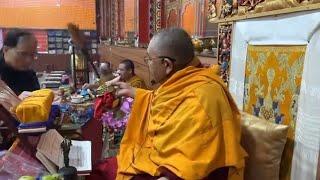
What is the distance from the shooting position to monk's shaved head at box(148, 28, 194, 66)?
53.9 inches

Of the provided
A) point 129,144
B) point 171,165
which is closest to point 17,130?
point 129,144

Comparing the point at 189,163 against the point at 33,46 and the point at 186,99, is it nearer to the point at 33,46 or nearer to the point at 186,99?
the point at 186,99

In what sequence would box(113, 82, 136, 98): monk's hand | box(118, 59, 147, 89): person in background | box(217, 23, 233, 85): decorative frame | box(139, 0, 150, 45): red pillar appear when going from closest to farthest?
1. box(113, 82, 136, 98): monk's hand
2. box(217, 23, 233, 85): decorative frame
3. box(118, 59, 147, 89): person in background
4. box(139, 0, 150, 45): red pillar

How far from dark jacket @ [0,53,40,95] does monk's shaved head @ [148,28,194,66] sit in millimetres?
1429

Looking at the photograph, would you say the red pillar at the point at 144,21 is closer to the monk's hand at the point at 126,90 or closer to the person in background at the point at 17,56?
the person in background at the point at 17,56

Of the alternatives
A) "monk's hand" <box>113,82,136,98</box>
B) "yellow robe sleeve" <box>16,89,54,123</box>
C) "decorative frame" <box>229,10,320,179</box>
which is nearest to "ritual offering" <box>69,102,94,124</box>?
"monk's hand" <box>113,82,136,98</box>

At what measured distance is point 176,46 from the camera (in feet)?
4.49

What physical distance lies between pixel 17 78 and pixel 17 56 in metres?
0.24

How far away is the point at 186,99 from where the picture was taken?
1263mm

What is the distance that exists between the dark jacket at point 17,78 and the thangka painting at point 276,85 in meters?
1.65

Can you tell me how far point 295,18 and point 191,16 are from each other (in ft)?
5.52

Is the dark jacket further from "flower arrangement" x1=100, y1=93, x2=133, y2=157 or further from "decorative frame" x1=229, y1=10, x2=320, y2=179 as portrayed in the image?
"decorative frame" x1=229, y1=10, x2=320, y2=179

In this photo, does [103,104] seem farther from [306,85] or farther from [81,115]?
[306,85]

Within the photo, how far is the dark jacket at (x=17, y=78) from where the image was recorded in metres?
2.35
